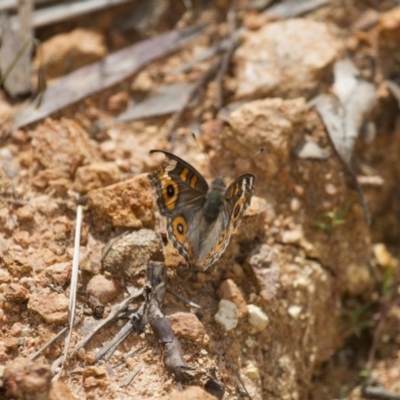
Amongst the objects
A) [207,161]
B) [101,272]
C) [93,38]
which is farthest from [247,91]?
[101,272]

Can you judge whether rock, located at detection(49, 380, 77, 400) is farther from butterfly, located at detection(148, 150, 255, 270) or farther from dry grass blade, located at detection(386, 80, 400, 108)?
dry grass blade, located at detection(386, 80, 400, 108)

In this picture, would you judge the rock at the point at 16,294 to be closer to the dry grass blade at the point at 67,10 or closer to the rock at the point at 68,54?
the rock at the point at 68,54

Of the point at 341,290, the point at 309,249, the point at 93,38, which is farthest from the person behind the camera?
the point at 93,38

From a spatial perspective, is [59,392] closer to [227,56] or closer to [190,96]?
[190,96]

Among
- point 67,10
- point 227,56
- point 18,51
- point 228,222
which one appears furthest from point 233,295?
point 67,10

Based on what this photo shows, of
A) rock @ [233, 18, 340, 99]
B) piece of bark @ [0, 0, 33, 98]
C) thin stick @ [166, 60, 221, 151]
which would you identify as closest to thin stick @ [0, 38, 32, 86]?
piece of bark @ [0, 0, 33, 98]

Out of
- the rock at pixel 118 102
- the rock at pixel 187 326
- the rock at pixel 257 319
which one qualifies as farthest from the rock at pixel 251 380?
the rock at pixel 118 102

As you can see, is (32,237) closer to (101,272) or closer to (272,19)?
(101,272)
